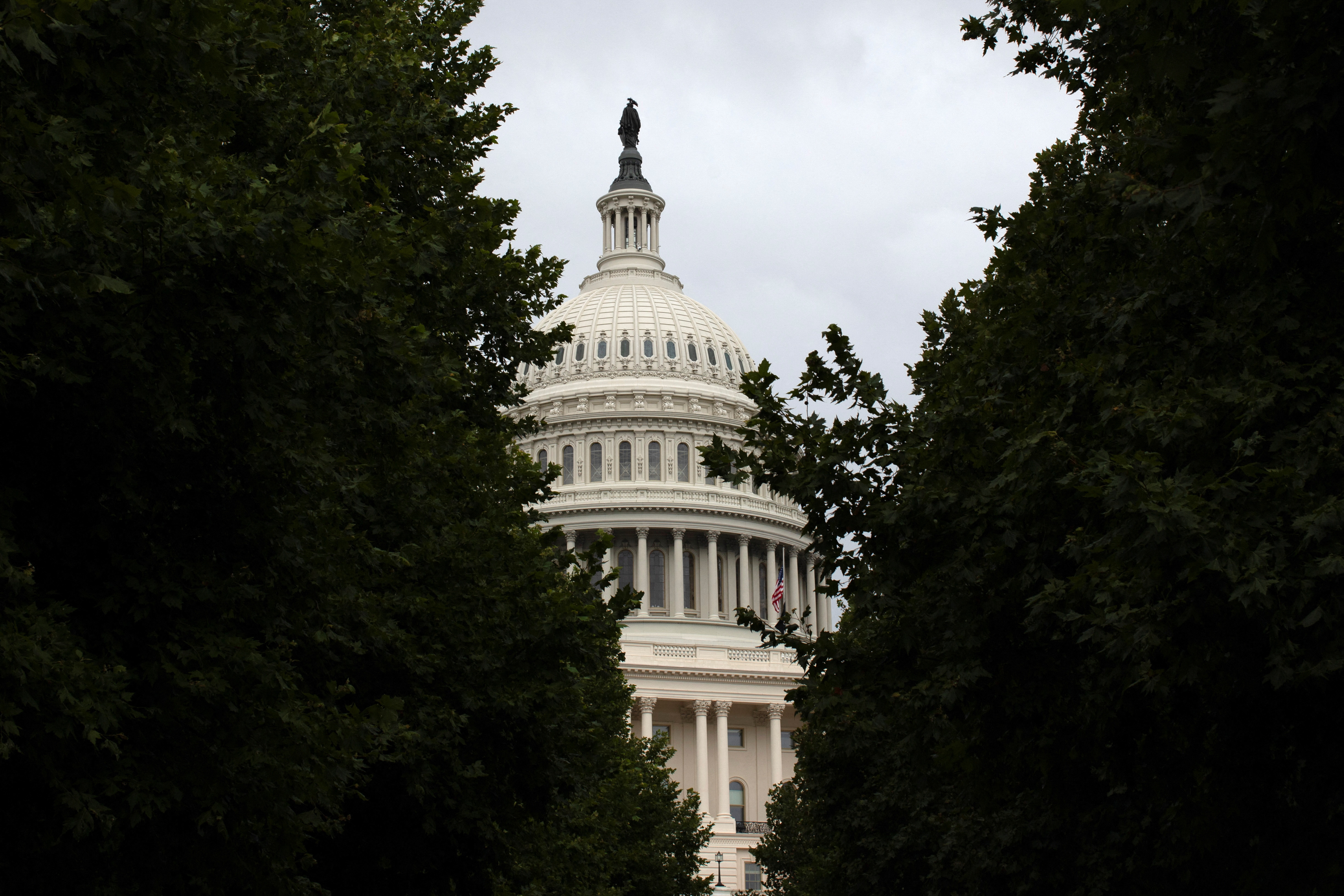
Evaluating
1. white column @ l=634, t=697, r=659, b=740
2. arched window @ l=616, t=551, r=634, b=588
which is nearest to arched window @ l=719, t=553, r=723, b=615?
arched window @ l=616, t=551, r=634, b=588

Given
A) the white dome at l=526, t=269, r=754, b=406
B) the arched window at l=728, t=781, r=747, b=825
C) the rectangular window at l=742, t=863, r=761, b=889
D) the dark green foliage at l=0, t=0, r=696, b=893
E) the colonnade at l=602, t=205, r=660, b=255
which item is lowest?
the dark green foliage at l=0, t=0, r=696, b=893

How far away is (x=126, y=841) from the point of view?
41.5ft

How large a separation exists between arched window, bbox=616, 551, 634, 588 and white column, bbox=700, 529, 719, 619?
5.35 meters

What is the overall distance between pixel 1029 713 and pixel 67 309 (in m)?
10.4

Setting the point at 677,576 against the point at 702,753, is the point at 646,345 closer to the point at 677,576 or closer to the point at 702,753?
the point at 677,576

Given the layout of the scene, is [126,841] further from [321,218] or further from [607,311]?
[607,311]

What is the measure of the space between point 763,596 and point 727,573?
3.09m

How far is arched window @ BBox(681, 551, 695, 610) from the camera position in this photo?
11412cm

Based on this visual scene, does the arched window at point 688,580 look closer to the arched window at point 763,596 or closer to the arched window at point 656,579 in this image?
the arched window at point 656,579

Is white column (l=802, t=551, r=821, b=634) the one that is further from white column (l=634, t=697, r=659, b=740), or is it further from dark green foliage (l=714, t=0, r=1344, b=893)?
dark green foliage (l=714, t=0, r=1344, b=893)

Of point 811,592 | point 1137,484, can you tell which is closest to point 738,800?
point 811,592

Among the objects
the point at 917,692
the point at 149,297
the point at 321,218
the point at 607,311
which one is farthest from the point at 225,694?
the point at 607,311

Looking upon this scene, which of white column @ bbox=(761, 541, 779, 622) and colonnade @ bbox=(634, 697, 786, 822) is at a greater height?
white column @ bbox=(761, 541, 779, 622)

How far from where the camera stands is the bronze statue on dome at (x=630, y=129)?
144625 mm
